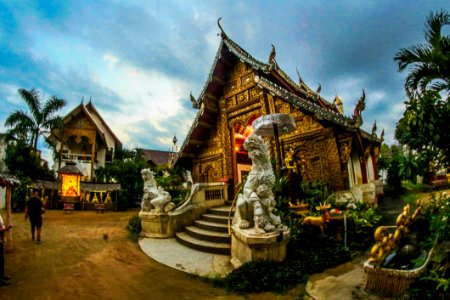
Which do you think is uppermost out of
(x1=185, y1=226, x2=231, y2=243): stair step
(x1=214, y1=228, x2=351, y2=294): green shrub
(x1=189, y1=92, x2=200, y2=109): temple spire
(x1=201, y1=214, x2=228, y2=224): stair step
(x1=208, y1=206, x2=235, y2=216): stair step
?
(x1=189, y1=92, x2=200, y2=109): temple spire

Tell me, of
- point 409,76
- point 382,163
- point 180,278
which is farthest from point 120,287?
point 382,163

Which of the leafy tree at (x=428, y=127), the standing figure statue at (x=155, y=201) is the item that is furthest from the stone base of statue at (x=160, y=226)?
the leafy tree at (x=428, y=127)

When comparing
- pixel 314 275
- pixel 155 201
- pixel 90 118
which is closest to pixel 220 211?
pixel 155 201

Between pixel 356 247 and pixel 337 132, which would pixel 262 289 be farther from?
pixel 337 132

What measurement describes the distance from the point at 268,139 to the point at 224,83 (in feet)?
11.9

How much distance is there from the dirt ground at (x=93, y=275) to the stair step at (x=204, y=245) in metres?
1.05

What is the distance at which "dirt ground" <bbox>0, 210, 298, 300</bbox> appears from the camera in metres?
3.63

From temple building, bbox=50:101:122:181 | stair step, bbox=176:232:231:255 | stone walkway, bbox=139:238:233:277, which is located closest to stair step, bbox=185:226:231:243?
stair step, bbox=176:232:231:255

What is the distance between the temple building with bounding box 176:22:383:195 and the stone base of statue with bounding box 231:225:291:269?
10.1 feet

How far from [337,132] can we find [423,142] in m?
3.76

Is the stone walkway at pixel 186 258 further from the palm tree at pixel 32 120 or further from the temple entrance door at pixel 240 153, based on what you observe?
the palm tree at pixel 32 120

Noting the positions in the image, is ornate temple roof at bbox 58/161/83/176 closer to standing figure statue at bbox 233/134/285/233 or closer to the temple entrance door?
the temple entrance door

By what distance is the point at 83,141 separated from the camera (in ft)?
75.0

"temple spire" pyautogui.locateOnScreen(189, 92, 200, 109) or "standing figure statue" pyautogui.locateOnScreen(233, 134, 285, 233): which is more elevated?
"temple spire" pyautogui.locateOnScreen(189, 92, 200, 109)
